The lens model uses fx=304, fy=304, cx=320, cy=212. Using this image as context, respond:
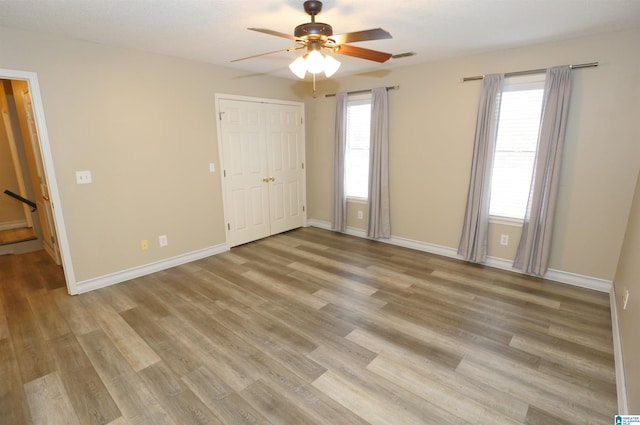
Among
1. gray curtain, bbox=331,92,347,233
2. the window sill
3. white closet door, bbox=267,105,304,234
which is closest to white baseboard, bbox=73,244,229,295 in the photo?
white closet door, bbox=267,105,304,234

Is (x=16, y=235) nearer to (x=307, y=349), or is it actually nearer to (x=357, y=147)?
(x=307, y=349)

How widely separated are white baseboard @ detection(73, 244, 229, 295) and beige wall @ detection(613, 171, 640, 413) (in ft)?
13.9

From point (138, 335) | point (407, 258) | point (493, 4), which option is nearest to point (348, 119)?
point (407, 258)

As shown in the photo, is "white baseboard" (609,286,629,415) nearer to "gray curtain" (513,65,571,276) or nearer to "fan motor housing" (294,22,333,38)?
"gray curtain" (513,65,571,276)

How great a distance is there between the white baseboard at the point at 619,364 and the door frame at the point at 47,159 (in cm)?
457

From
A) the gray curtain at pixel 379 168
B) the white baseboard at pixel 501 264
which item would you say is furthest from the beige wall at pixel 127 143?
the white baseboard at pixel 501 264

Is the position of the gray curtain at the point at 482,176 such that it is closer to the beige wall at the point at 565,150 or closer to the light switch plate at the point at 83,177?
the beige wall at the point at 565,150

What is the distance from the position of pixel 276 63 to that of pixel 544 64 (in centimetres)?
300

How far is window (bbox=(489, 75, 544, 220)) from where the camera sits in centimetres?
332

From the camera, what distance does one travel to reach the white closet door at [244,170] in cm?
433

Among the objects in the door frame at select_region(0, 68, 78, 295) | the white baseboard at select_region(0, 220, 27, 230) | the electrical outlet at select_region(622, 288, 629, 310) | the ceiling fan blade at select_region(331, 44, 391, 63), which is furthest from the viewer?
the white baseboard at select_region(0, 220, 27, 230)

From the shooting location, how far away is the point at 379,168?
454 cm

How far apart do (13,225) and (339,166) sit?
592 centimetres

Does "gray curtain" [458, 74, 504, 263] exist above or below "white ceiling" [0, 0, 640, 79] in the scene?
below
